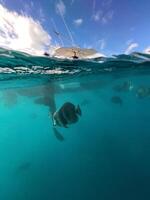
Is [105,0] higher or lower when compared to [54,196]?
higher

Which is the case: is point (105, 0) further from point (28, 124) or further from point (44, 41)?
point (28, 124)

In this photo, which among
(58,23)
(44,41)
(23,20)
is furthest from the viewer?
(44,41)

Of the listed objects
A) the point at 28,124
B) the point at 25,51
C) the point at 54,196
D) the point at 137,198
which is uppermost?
the point at 25,51

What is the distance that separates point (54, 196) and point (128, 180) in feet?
13.0

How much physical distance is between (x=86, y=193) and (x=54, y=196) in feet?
5.75

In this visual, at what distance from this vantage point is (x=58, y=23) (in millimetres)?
7285

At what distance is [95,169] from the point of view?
44.3ft

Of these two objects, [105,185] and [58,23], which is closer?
[58,23]

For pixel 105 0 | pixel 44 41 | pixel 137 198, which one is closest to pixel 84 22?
pixel 105 0

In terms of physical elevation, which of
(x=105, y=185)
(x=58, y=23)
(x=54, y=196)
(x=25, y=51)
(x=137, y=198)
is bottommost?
(x=54, y=196)

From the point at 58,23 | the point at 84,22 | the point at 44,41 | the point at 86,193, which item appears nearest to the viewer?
the point at 58,23

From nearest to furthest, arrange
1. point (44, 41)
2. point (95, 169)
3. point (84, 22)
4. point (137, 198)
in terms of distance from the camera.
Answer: point (44, 41), point (84, 22), point (137, 198), point (95, 169)

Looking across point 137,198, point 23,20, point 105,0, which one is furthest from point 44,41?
point 137,198

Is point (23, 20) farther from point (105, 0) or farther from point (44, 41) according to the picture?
point (105, 0)
